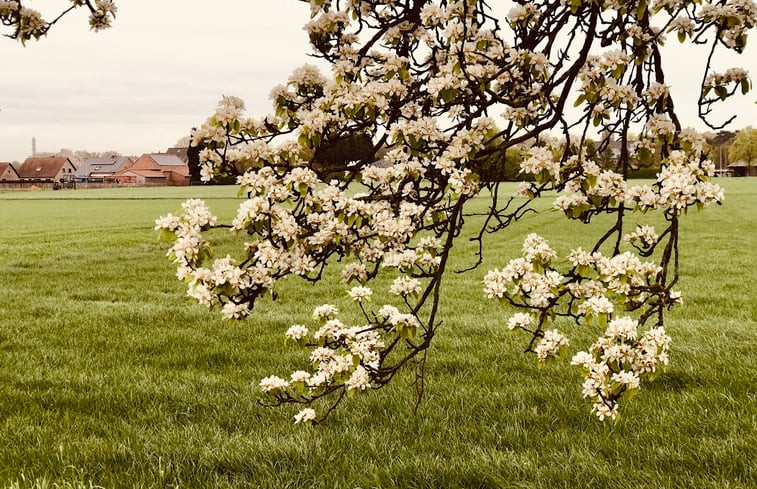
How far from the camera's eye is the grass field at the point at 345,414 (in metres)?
4.88

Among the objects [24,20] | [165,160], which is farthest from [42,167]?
[24,20]

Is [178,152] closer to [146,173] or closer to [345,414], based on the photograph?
[146,173]

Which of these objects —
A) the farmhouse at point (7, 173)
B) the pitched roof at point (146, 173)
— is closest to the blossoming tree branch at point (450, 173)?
the pitched roof at point (146, 173)

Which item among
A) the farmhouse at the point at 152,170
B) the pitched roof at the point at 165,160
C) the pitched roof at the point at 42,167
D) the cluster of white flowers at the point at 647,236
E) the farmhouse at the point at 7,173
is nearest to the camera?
the cluster of white flowers at the point at 647,236

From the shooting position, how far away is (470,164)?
4.12 metres

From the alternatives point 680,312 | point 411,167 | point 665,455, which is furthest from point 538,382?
point 680,312

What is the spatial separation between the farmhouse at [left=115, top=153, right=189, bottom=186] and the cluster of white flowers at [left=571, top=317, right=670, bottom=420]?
451 ft

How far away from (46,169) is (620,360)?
165 metres

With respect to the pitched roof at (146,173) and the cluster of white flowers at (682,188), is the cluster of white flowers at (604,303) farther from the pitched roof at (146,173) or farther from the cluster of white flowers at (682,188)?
the pitched roof at (146,173)

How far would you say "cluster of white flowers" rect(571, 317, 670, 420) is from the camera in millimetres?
3742

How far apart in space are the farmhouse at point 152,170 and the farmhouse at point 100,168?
176 inches

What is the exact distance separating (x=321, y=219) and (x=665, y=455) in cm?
344

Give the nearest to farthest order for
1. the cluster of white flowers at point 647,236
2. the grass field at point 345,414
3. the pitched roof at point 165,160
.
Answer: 1. the cluster of white flowers at point 647,236
2. the grass field at point 345,414
3. the pitched roof at point 165,160

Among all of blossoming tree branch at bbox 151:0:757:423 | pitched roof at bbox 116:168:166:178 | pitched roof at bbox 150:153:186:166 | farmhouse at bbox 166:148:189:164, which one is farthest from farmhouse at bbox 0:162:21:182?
blossoming tree branch at bbox 151:0:757:423
